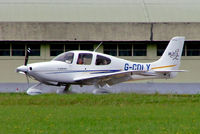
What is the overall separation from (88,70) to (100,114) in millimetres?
8750

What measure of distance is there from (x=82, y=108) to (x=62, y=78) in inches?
254

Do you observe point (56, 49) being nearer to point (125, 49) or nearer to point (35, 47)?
point (35, 47)

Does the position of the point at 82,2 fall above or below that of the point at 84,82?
above

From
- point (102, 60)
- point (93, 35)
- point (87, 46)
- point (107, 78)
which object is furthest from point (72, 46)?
point (107, 78)

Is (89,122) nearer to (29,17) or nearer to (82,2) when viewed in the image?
(29,17)

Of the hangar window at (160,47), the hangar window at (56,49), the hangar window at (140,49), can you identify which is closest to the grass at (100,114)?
the hangar window at (56,49)

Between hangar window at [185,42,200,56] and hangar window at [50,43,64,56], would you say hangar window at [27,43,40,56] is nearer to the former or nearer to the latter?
hangar window at [50,43,64,56]

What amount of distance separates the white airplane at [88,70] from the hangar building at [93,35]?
650 centimetres

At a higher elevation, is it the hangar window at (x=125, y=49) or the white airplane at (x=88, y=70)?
the hangar window at (x=125, y=49)

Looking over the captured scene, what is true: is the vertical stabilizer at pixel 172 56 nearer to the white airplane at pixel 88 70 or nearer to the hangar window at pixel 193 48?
the white airplane at pixel 88 70

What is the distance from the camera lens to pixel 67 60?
23.9 m

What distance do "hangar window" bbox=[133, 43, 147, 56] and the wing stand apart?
7.72 m

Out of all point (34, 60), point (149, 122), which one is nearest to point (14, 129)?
point (149, 122)

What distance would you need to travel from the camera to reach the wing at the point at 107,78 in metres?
24.1
